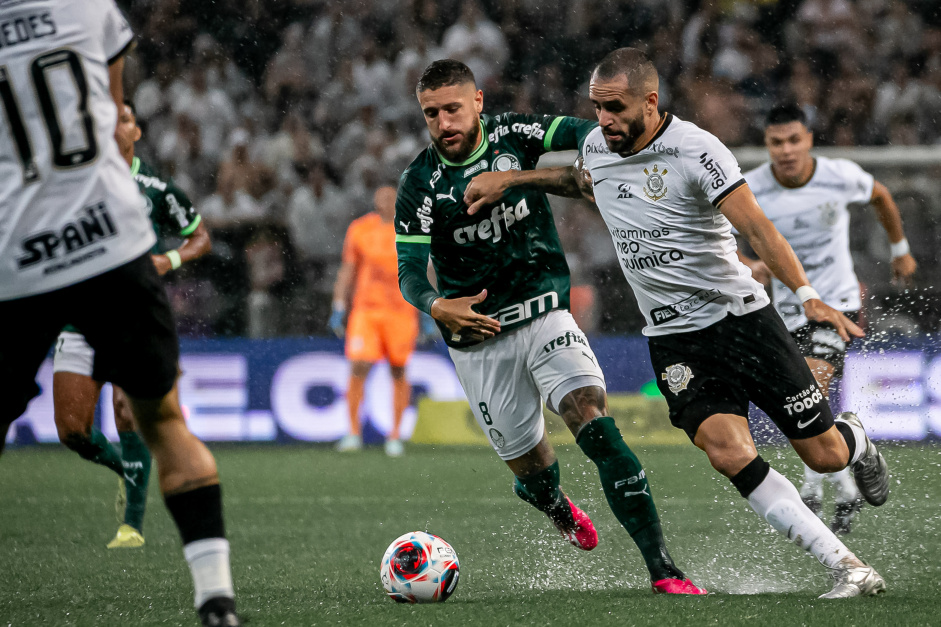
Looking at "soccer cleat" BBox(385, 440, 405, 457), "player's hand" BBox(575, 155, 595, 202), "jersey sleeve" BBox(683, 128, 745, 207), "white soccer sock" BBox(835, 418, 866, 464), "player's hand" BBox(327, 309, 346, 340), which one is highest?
"jersey sleeve" BBox(683, 128, 745, 207)

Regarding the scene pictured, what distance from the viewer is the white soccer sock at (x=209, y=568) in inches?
128

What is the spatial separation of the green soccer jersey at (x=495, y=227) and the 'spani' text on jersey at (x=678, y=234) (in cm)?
52

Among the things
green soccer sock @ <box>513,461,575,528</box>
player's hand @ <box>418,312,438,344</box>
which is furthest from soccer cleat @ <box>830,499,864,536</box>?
player's hand @ <box>418,312,438,344</box>

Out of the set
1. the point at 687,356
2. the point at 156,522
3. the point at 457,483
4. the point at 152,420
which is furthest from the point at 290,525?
the point at 152,420

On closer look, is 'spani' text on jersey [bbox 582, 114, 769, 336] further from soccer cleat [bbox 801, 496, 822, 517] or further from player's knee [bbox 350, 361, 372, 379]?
player's knee [bbox 350, 361, 372, 379]

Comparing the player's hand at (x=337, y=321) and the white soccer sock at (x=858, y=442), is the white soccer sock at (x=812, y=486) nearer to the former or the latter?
the white soccer sock at (x=858, y=442)

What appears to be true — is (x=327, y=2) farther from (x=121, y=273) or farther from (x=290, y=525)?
(x=121, y=273)

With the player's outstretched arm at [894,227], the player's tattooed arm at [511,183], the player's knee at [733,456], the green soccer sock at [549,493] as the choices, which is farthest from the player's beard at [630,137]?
the player's outstretched arm at [894,227]

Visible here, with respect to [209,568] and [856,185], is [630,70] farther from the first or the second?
[856,185]

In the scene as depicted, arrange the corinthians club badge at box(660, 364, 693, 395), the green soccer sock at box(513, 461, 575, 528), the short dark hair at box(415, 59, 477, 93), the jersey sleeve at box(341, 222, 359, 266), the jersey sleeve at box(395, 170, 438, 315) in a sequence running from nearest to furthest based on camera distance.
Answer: the corinthians club badge at box(660, 364, 693, 395) → the short dark hair at box(415, 59, 477, 93) → the jersey sleeve at box(395, 170, 438, 315) → the green soccer sock at box(513, 461, 575, 528) → the jersey sleeve at box(341, 222, 359, 266)

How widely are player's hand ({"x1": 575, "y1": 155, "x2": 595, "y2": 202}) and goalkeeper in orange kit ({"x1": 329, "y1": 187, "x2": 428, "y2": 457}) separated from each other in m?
6.61

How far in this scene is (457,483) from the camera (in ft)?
30.2

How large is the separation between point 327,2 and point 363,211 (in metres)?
3.54

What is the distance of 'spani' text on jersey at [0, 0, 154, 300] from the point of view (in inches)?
124
